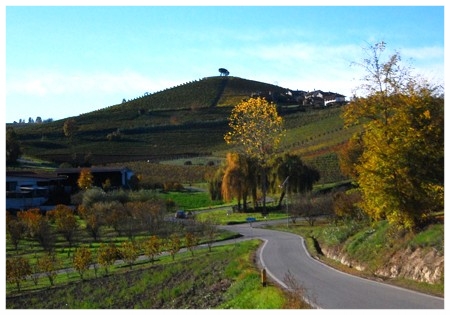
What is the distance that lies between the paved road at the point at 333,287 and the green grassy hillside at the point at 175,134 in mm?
26649

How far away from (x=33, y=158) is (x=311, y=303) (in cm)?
4101

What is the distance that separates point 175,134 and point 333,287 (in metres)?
40.7

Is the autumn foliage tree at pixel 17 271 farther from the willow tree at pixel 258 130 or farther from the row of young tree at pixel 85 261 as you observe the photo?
the willow tree at pixel 258 130

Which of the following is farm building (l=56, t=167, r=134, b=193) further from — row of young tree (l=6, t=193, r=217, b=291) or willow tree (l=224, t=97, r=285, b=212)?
willow tree (l=224, t=97, r=285, b=212)

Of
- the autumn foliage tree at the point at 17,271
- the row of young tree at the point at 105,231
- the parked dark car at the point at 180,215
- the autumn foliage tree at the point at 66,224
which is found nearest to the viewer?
the autumn foliage tree at the point at 17,271

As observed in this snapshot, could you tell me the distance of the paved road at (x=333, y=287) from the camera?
12.1m

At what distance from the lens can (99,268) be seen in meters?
26.5

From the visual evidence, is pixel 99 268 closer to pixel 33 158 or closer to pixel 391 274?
pixel 391 274

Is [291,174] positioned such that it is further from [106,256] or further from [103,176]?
[106,256]

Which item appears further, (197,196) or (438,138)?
(197,196)

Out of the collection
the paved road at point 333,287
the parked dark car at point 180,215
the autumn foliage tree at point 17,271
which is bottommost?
the autumn foliage tree at point 17,271

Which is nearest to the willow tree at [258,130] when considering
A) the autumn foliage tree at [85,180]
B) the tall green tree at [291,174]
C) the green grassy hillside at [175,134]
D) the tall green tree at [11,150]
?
the tall green tree at [291,174]

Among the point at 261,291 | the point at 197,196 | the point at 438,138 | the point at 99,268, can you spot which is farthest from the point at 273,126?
the point at 261,291

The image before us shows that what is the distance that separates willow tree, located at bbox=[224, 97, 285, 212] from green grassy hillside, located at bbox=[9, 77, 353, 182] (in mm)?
6496
